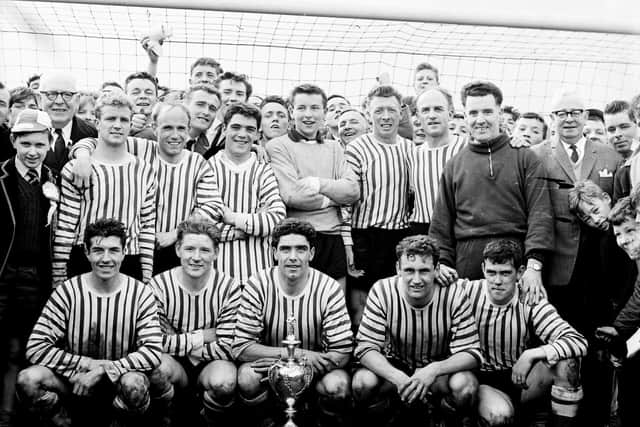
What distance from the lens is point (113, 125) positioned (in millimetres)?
4824

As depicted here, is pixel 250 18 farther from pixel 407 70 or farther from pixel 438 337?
pixel 438 337

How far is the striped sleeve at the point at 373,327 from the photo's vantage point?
4742mm

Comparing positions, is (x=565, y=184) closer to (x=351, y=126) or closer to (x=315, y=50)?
(x=351, y=126)

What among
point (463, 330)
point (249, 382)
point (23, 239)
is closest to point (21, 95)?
point (23, 239)

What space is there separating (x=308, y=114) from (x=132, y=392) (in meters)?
2.01

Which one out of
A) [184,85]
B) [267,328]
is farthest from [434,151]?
[184,85]

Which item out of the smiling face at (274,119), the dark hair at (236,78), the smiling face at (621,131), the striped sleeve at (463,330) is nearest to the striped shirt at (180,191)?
the smiling face at (274,119)

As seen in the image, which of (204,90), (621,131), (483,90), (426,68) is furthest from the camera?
(426,68)

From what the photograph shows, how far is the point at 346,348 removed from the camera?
188 inches

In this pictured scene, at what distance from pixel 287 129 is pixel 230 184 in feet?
2.47

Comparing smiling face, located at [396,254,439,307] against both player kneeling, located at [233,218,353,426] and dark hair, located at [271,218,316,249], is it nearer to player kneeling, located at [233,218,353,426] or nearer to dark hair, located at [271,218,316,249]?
player kneeling, located at [233,218,353,426]

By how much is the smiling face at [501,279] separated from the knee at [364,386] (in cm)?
82

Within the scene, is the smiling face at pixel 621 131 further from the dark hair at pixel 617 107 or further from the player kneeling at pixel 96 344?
the player kneeling at pixel 96 344

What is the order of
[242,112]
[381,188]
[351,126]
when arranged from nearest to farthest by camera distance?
1. [242,112]
2. [381,188]
3. [351,126]
